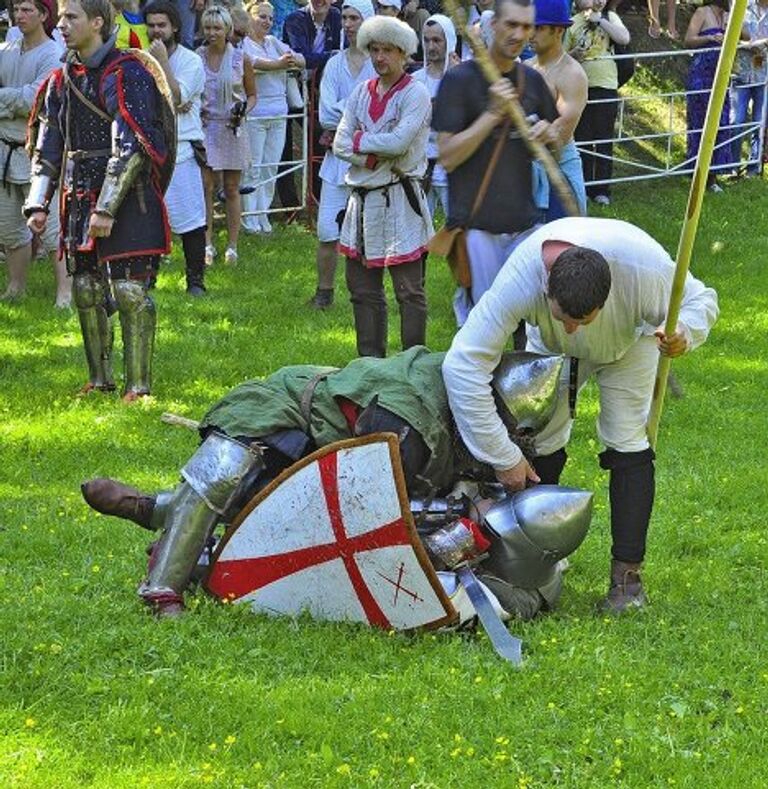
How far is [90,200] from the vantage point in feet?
26.5

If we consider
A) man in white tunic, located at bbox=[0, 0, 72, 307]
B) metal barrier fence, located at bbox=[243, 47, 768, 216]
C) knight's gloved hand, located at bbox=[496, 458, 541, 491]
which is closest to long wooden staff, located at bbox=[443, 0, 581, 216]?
knight's gloved hand, located at bbox=[496, 458, 541, 491]

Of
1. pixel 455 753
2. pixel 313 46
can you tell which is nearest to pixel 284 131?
pixel 313 46

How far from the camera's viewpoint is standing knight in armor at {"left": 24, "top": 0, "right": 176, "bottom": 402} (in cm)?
790

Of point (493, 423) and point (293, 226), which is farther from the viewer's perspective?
point (293, 226)

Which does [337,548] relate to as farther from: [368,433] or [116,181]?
[116,181]

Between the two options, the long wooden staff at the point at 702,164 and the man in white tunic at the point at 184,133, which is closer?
the long wooden staff at the point at 702,164

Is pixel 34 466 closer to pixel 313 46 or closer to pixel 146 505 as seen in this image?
pixel 146 505

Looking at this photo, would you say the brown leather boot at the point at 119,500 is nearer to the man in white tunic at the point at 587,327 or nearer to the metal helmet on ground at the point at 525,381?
the man in white tunic at the point at 587,327

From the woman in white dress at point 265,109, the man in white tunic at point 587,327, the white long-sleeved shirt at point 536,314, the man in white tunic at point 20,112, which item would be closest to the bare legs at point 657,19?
the woman in white dress at point 265,109

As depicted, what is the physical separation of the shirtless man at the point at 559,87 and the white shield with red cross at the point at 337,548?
248 centimetres

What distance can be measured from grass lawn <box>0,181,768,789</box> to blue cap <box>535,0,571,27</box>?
191cm

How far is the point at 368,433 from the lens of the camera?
5.35 metres

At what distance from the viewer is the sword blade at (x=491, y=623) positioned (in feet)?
17.1

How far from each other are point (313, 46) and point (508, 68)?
21.3 ft
